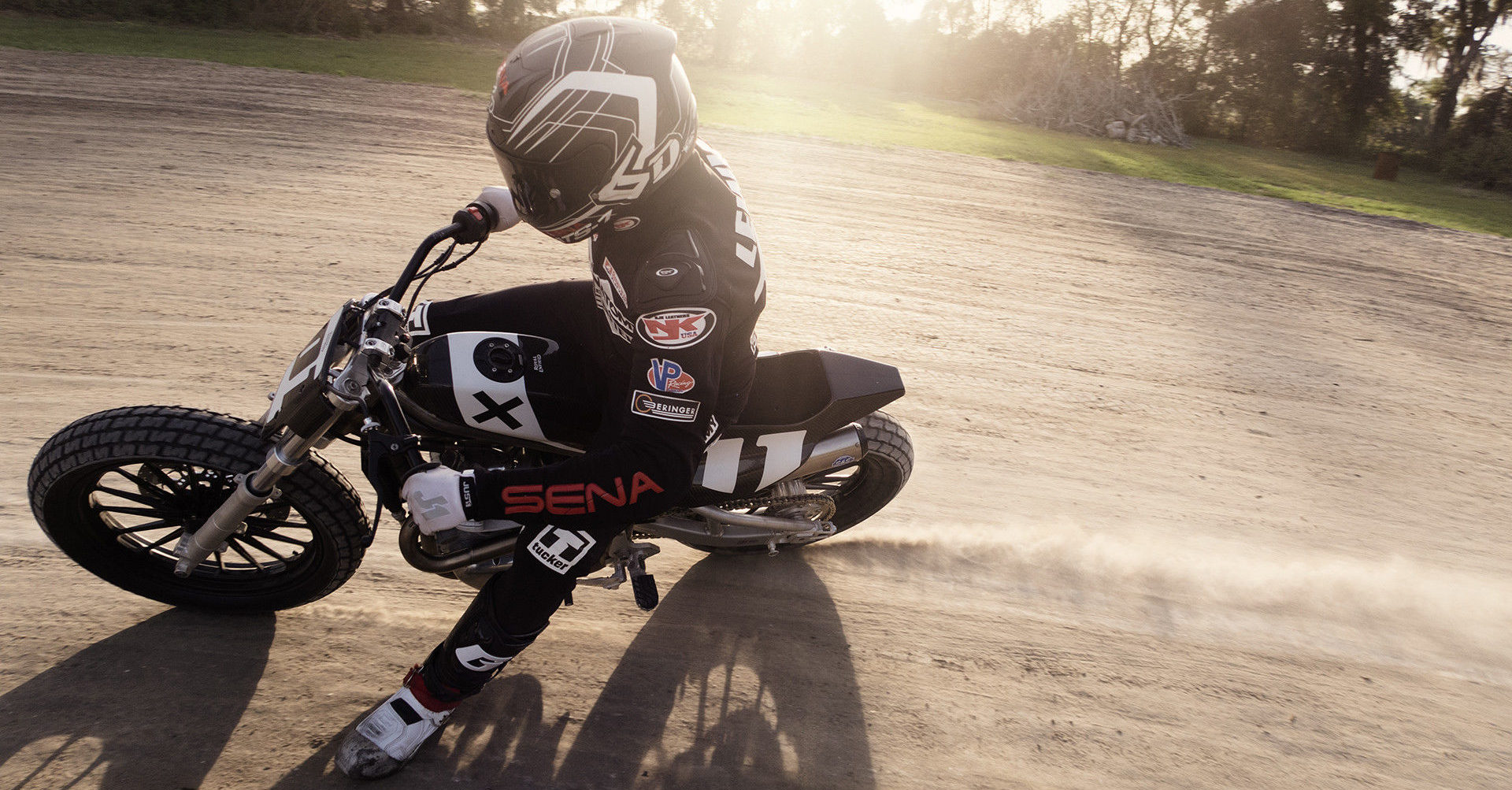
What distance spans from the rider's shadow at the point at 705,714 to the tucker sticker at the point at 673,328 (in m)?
1.39

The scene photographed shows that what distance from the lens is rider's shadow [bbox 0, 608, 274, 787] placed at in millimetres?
2395

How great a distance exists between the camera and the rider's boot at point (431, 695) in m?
2.49

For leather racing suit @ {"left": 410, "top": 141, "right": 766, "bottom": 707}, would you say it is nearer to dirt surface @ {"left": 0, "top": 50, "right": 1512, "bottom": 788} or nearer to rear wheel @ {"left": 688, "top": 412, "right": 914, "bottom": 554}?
dirt surface @ {"left": 0, "top": 50, "right": 1512, "bottom": 788}

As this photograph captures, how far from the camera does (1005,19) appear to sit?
22.0 metres

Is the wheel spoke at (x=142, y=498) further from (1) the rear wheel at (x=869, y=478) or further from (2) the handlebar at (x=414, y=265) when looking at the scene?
(1) the rear wheel at (x=869, y=478)

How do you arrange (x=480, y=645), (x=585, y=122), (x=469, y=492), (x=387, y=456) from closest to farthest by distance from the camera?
(x=387, y=456) < (x=469, y=492) < (x=585, y=122) < (x=480, y=645)

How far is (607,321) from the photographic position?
256 cm

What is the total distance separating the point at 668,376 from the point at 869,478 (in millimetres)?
1585

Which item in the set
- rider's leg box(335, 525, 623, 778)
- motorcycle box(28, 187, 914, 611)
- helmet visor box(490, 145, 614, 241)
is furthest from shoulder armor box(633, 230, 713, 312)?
rider's leg box(335, 525, 623, 778)

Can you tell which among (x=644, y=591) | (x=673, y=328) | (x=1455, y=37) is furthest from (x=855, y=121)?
(x=1455, y=37)

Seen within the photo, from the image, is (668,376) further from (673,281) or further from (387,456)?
(387,456)

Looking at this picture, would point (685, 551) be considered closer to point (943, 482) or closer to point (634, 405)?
point (943, 482)

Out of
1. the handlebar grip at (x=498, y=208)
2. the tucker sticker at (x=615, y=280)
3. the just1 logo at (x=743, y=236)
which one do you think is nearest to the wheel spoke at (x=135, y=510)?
the handlebar grip at (x=498, y=208)

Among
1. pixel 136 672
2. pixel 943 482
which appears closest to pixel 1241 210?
pixel 943 482
